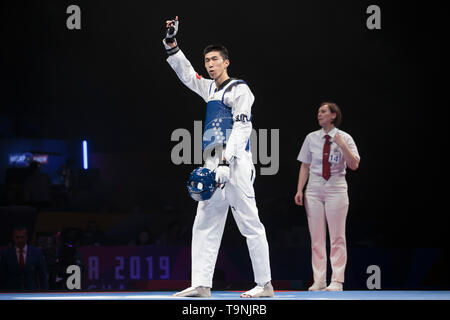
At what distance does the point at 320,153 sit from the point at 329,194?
394 mm

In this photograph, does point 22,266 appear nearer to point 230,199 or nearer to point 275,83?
point 230,199

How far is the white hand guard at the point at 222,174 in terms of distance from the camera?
3.68 metres

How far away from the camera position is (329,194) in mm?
5324

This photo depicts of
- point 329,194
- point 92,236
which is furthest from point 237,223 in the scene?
point 92,236

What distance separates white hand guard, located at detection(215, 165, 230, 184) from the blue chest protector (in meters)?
0.24

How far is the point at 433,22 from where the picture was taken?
6.80 m

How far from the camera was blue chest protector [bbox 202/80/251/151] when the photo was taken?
390 cm

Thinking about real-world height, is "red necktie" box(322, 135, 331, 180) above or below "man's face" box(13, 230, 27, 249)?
above

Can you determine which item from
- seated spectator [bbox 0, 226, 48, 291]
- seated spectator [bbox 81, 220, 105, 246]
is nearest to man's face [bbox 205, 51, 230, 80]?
seated spectator [bbox 0, 226, 48, 291]

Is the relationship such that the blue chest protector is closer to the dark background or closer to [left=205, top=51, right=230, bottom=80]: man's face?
[left=205, top=51, right=230, bottom=80]: man's face
